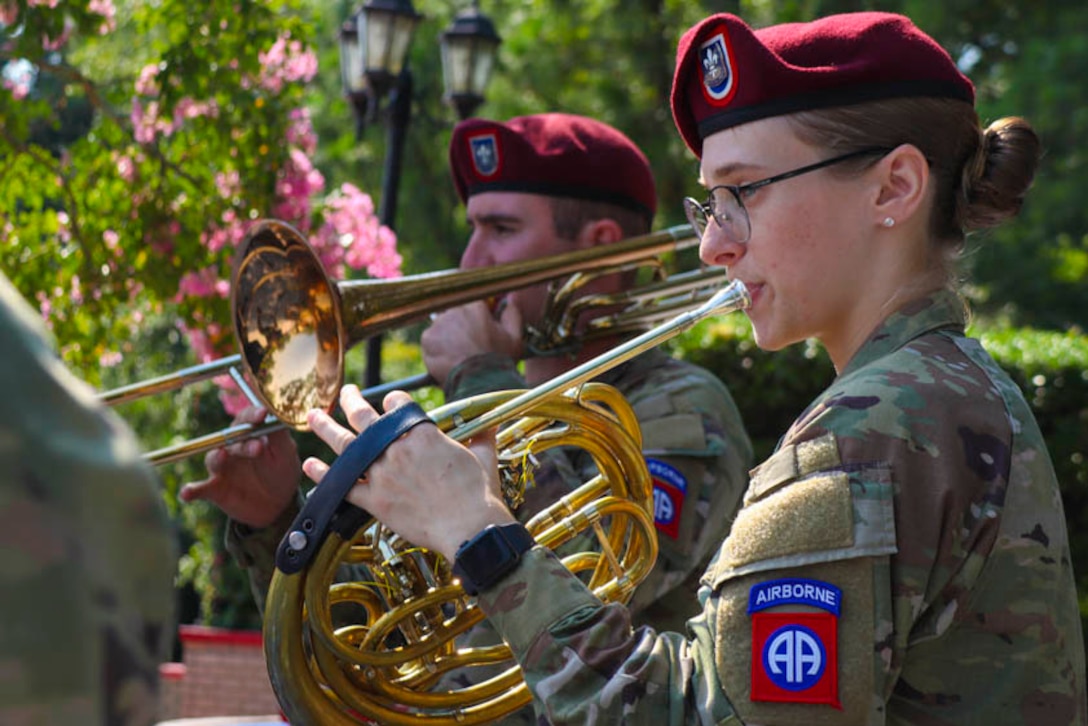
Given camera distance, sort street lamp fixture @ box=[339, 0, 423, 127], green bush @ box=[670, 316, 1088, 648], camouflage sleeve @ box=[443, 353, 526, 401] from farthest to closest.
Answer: street lamp fixture @ box=[339, 0, 423, 127] → green bush @ box=[670, 316, 1088, 648] → camouflage sleeve @ box=[443, 353, 526, 401]

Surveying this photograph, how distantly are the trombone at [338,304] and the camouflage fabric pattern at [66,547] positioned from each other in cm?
217

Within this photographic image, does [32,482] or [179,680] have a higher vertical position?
[32,482]

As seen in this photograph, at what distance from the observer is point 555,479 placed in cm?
277

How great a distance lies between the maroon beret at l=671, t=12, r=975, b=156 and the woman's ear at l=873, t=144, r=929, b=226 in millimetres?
90

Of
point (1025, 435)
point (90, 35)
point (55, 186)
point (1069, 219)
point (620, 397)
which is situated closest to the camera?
point (1025, 435)

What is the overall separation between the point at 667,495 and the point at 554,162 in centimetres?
106

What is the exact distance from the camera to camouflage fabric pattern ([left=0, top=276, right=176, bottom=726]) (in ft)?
2.59

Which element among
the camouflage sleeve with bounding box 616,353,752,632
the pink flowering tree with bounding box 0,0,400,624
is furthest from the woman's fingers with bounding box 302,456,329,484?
the pink flowering tree with bounding box 0,0,400,624

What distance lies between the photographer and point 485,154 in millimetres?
3594

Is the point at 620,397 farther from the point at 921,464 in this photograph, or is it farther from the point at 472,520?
the point at 921,464

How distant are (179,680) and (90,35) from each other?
14.1ft

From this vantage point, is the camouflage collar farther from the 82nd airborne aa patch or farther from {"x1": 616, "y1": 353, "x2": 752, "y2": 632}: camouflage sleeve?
{"x1": 616, "y1": 353, "x2": 752, "y2": 632}: camouflage sleeve

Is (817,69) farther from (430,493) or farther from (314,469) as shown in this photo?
(314,469)

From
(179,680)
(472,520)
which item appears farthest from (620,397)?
(179,680)
